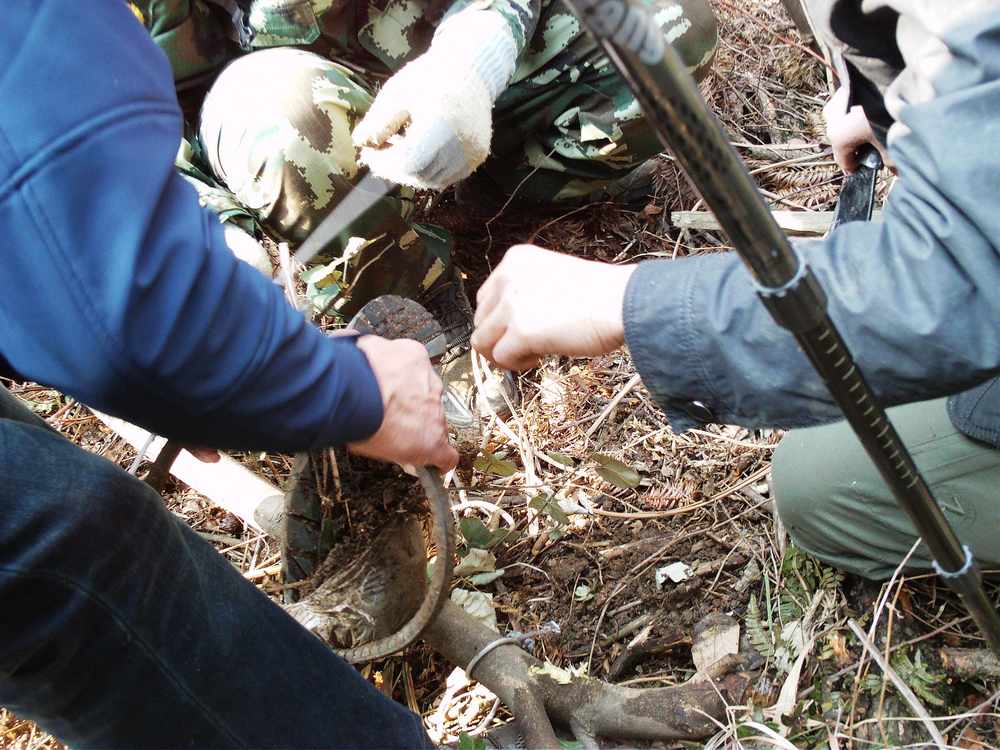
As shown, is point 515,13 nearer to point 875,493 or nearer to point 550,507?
point 550,507

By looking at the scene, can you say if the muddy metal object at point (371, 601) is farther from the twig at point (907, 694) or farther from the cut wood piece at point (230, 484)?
the twig at point (907, 694)

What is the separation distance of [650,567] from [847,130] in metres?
1.21

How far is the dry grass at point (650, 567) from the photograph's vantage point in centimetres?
191

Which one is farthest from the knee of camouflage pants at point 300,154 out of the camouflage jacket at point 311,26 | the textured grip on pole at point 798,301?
the textured grip on pole at point 798,301

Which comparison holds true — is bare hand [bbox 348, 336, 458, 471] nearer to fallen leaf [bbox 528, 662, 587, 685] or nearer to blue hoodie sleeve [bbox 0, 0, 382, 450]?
blue hoodie sleeve [bbox 0, 0, 382, 450]

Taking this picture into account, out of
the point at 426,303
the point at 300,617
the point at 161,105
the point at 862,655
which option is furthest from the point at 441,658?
the point at 161,105

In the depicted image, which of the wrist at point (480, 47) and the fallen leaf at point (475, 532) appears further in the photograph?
the wrist at point (480, 47)

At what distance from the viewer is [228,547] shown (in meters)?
2.59

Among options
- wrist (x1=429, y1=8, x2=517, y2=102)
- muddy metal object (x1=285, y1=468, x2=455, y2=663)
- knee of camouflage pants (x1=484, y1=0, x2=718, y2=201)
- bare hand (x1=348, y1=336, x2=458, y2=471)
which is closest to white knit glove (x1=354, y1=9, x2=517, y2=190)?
wrist (x1=429, y1=8, x2=517, y2=102)

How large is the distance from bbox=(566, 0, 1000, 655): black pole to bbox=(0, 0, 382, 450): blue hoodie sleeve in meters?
0.66

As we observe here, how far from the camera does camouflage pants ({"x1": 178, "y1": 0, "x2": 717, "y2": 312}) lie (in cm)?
265

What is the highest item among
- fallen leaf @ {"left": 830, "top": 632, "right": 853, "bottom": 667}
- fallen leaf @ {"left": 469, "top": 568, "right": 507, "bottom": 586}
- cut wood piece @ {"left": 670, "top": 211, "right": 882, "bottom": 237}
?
fallen leaf @ {"left": 469, "top": 568, "right": 507, "bottom": 586}

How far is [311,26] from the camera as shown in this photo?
112 inches

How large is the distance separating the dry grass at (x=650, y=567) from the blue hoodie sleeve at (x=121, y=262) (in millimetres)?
1091
